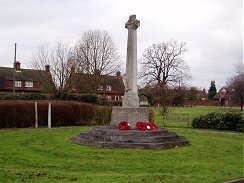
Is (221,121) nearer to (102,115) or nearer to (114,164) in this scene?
(102,115)

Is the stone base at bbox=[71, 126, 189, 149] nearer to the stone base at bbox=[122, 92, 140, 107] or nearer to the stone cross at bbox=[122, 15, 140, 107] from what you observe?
the stone base at bbox=[122, 92, 140, 107]

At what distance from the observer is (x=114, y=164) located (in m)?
9.34

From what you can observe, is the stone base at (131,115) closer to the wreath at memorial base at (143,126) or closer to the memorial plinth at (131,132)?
the memorial plinth at (131,132)

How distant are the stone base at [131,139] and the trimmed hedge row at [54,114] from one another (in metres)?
9.59

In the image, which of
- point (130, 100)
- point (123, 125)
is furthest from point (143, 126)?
point (130, 100)

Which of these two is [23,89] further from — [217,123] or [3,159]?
[3,159]

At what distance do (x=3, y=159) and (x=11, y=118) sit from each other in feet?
42.0

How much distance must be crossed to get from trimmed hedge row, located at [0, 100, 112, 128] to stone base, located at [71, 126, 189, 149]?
959 cm

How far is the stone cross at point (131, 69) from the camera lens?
15.2 meters

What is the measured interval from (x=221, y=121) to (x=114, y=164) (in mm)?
15782

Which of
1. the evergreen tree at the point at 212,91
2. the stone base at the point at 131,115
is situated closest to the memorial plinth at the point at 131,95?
the stone base at the point at 131,115

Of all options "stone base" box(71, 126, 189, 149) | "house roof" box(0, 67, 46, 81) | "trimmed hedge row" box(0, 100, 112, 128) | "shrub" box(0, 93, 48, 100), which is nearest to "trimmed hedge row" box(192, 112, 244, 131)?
"trimmed hedge row" box(0, 100, 112, 128)

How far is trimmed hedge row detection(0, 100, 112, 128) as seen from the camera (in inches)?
869

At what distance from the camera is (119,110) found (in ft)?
48.8
